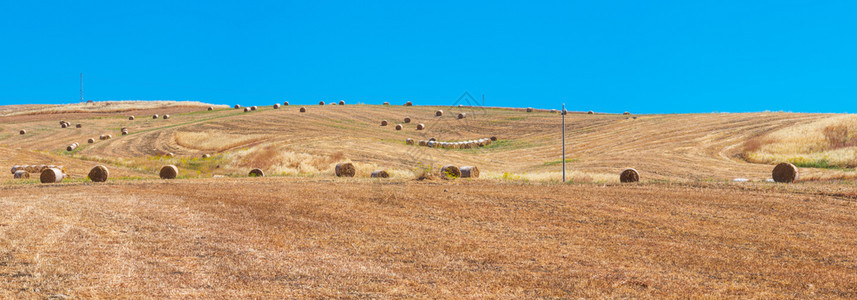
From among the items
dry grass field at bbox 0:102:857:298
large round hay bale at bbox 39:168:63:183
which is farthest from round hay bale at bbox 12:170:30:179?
large round hay bale at bbox 39:168:63:183

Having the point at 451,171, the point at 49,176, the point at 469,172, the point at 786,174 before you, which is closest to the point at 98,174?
the point at 49,176

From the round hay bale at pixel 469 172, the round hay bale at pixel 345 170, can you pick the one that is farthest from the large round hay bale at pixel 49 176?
the round hay bale at pixel 469 172

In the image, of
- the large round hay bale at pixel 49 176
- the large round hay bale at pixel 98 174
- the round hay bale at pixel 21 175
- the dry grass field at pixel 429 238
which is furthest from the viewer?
the round hay bale at pixel 21 175

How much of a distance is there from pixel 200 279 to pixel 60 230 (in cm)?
689

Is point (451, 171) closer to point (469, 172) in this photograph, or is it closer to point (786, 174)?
point (469, 172)

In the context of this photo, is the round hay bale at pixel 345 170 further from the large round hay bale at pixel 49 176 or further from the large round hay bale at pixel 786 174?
the large round hay bale at pixel 786 174

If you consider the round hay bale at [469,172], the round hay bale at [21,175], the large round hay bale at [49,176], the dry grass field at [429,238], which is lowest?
the dry grass field at [429,238]

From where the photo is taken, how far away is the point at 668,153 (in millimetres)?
52156

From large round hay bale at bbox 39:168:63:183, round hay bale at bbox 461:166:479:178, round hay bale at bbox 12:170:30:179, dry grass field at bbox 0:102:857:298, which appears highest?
round hay bale at bbox 461:166:479:178

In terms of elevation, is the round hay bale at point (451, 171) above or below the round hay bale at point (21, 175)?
above

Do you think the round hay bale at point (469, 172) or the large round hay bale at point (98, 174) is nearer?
the large round hay bale at point (98, 174)

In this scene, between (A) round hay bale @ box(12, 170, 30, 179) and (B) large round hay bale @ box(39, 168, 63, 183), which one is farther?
(A) round hay bale @ box(12, 170, 30, 179)

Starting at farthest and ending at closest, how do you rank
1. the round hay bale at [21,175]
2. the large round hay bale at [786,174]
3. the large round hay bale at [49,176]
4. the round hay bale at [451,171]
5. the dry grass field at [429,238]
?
the round hay bale at [21,175] → the round hay bale at [451,171] → the large round hay bale at [786,174] → the large round hay bale at [49,176] → the dry grass field at [429,238]

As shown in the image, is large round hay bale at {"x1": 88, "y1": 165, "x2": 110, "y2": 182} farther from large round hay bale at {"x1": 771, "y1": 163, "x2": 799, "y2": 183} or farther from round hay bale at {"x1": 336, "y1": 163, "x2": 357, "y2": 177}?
large round hay bale at {"x1": 771, "y1": 163, "x2": 799, "y2": 183}
